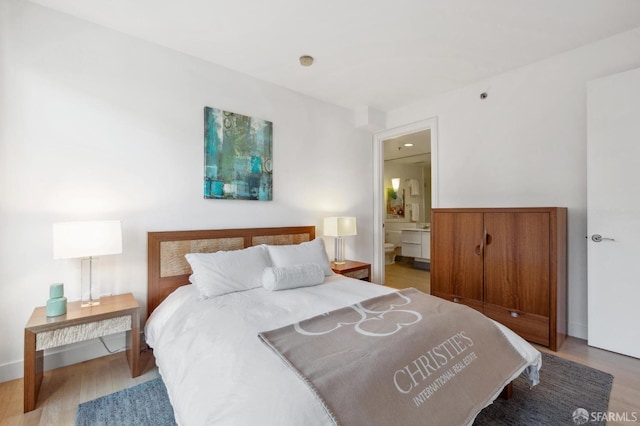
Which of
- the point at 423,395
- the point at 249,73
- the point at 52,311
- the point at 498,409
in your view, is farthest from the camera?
the point at 249,73

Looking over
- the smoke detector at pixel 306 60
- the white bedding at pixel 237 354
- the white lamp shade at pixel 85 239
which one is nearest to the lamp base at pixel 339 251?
the white bedding at pixel 237 354

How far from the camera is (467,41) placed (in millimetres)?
2584

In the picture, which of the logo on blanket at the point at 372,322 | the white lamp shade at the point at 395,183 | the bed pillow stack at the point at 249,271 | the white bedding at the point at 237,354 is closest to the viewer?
the white bedding at the point at 237,354

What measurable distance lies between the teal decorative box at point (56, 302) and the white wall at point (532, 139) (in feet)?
12.4

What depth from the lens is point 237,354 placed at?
131cm

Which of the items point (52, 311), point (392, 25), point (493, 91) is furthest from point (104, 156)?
point (493, 91)

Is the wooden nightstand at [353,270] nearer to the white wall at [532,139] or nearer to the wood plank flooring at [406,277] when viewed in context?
the wood plank flooring at [406,277]

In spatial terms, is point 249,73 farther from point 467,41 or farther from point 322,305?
point 322,305

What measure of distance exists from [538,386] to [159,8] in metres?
3.80

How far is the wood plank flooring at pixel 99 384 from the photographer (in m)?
1.72

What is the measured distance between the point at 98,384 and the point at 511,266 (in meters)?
3.47

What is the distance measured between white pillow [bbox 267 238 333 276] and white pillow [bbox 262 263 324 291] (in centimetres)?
18

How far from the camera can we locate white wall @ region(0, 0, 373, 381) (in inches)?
81.4

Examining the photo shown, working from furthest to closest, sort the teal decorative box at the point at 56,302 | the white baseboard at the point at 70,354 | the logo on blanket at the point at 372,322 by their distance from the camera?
the white baseboard at the point at 70,354 < the teal decorative box at the point at 56,302 < the logo on blanket at the point at 372,322
